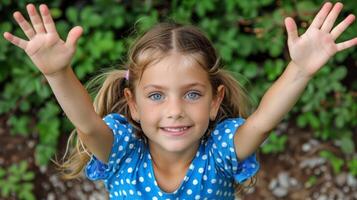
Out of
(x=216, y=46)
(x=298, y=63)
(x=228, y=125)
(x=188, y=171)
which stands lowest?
(x=216, y=46)

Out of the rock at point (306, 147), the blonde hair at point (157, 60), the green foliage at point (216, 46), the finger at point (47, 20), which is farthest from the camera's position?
the rock at point (306, 147)

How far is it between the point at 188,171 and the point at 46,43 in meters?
0.76

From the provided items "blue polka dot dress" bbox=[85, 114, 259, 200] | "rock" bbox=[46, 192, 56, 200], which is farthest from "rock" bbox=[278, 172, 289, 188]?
"blue polka dot dress" bbox=[85, 114, 259, 200]

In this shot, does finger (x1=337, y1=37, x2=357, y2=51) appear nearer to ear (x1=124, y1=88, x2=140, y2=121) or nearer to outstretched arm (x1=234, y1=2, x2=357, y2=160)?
outstretched arm (x1=234, y1=2, x2=357, y2=160)

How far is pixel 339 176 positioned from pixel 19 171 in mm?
1695

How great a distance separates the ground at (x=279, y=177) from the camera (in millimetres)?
4082

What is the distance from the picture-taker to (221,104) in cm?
283

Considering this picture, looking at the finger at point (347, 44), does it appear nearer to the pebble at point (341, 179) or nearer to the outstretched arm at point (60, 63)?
the outstretched arm at point (60, 63)

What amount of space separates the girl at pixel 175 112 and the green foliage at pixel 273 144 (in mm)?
1243

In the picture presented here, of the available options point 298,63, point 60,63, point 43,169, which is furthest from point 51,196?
point 298,63

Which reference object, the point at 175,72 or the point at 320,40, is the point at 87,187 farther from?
the point at 320,40

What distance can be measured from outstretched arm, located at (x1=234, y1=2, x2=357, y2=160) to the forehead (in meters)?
0.23

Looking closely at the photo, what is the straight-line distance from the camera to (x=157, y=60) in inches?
100.0

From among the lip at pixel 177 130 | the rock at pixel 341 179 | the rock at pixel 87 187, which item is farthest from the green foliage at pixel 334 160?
the lip at pixel 177 130
